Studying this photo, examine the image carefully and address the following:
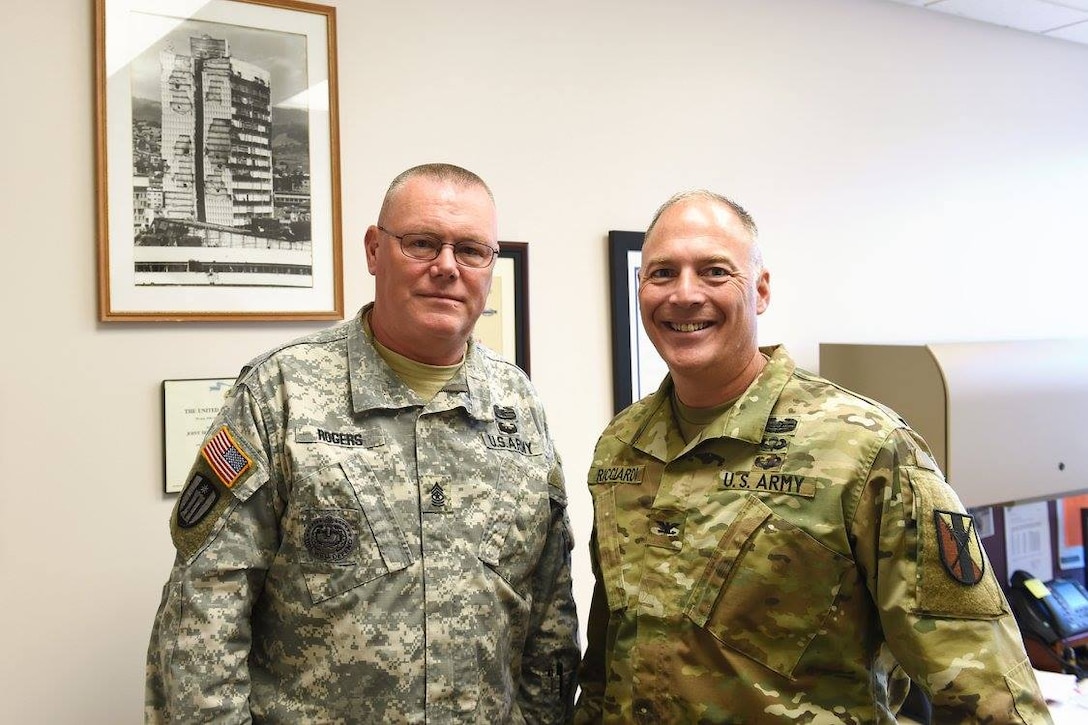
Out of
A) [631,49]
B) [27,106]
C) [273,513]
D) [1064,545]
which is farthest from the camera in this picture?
[1064,545]

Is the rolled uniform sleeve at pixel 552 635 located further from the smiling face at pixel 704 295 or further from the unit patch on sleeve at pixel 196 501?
the unit patch on sleeve at pixel 196 501

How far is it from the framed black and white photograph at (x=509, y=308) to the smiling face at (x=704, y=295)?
0.92 meters

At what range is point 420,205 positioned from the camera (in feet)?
5.25

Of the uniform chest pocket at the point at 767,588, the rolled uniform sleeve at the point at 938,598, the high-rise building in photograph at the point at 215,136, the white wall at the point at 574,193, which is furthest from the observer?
the high-rise building in photograph at the point at 215,136

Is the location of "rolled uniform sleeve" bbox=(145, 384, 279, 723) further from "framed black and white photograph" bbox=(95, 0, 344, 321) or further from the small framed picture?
"framed black and white photograph" bbox=(95, 0, 344, 321)

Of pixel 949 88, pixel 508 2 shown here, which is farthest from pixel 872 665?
pixel 949 88

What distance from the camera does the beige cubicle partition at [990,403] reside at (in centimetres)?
270

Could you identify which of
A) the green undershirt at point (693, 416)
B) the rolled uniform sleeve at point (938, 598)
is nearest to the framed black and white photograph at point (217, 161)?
the green undershirt at point (693, 416)

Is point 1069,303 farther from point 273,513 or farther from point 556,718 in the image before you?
point 273,513

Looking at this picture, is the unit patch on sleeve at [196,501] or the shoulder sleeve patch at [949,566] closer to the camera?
the shoulder sleeve patch at [949,566]

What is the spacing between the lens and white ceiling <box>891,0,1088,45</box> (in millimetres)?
3233

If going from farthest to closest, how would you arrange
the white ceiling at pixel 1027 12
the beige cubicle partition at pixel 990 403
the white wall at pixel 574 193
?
the white ceiling at pixel 1027 12 → the beige cubicle partition at pixel 990 403 → the white wall at pixel 574 193

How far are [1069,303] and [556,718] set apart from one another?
3.10 m

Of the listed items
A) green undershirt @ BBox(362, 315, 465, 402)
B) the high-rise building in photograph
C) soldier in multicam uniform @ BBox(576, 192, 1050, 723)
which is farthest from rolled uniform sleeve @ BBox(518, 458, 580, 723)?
the high-rise building in photograph
